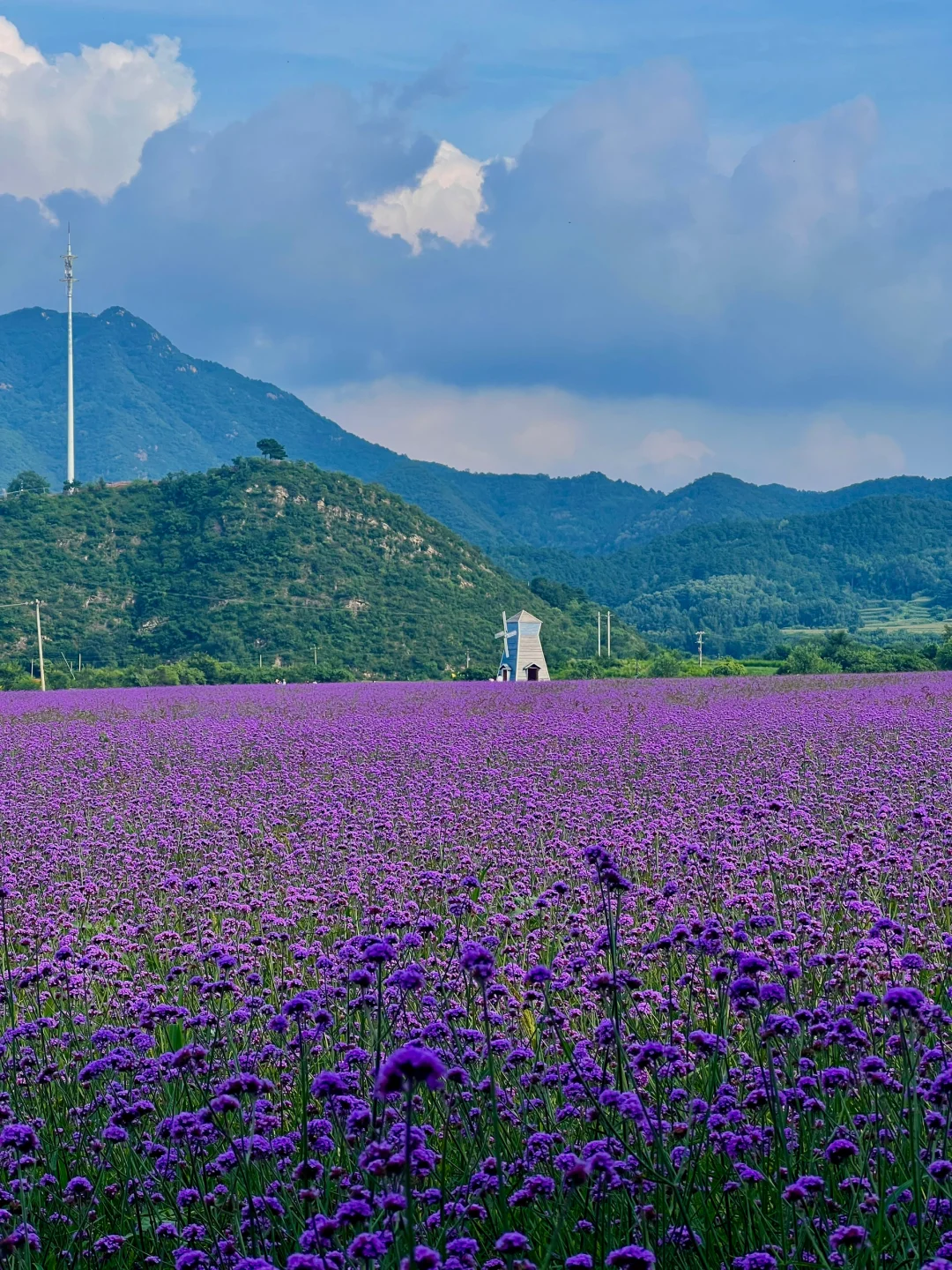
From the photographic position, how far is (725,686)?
24344 millimetres

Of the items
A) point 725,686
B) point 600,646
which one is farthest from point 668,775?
point 600,646

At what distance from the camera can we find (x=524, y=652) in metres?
48.3

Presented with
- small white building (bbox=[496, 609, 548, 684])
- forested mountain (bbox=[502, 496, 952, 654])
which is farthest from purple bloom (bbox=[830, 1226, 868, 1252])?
forested mountain (bbox=[502, 496, 952, 654])

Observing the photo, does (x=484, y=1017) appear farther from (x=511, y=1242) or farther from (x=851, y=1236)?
(x=851, y=1236)

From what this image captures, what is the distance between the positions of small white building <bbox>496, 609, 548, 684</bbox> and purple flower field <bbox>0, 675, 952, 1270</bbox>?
37243mm

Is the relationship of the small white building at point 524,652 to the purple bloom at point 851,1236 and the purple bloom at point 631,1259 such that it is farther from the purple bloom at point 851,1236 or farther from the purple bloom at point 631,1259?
the purple bloom at point 631,1259

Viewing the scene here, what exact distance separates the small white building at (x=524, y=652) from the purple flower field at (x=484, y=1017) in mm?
37243

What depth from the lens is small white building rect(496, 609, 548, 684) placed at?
4744 centimetres

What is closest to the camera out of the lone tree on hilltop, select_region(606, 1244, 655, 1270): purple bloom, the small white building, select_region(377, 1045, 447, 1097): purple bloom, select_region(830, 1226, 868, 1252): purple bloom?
select_region(377, 1045, 447, 1097): purple bloom

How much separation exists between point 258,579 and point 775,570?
7422 cm

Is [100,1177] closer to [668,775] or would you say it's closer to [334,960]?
[334,960]

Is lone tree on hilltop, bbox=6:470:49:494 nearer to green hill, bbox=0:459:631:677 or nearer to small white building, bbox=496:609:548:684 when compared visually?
green hill, bbox=0:459:631:677

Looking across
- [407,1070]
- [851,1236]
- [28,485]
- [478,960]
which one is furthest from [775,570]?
[407,1070]

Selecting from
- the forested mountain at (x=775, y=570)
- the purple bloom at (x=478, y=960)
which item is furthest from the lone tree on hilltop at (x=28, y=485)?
the purple bloom at (x=478, y=960)
